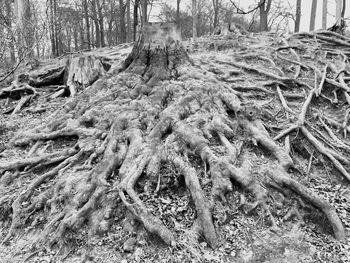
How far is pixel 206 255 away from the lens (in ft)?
11.1

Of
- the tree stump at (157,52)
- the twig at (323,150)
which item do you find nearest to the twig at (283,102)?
the twig at (323,150)

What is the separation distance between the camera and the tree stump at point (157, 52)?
6012mm

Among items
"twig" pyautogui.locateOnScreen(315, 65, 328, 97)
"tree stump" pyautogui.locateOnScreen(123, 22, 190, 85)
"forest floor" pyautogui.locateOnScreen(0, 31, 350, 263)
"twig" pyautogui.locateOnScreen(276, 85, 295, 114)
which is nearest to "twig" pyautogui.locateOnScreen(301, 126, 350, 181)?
"forest floor" pyautogui.locateOnScreen(0, 31, 350, 263)

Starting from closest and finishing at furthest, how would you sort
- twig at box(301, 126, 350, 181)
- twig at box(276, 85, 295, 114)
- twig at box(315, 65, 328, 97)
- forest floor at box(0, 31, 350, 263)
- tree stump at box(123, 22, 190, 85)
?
1. forest floor at box(0, 31, 350, 263)
2. twig at box(301, 126, 350, 181)
3. twig at box(276, 85, 295, 114)
4. tree stump at box(123, 22, 190, 85)
5. twig at box(315, 65, 328, 97)

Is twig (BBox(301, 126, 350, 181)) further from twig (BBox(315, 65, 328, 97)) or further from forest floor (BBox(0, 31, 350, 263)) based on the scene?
twig (BBox(315, 65, 328, 97))

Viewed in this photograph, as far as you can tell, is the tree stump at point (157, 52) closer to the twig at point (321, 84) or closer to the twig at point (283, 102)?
the twig at point (283, 102)

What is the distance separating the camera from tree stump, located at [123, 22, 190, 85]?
6012mm

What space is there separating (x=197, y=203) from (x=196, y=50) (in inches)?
263

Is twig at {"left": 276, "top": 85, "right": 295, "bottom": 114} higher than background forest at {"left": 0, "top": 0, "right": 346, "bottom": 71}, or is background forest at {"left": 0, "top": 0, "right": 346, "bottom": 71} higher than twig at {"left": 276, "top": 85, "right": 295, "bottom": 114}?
background forest at {"left": 0, "top": 0, "right": 346, "bottom": 71}

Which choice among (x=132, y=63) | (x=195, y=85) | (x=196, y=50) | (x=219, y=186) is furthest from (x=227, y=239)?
(x=196, y=50)

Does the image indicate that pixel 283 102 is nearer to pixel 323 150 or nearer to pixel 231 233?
pixel 323 150

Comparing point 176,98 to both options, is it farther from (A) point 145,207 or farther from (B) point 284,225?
(B) point 284,225

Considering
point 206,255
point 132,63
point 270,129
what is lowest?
point 206,255

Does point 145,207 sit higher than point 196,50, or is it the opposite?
point 196,50
